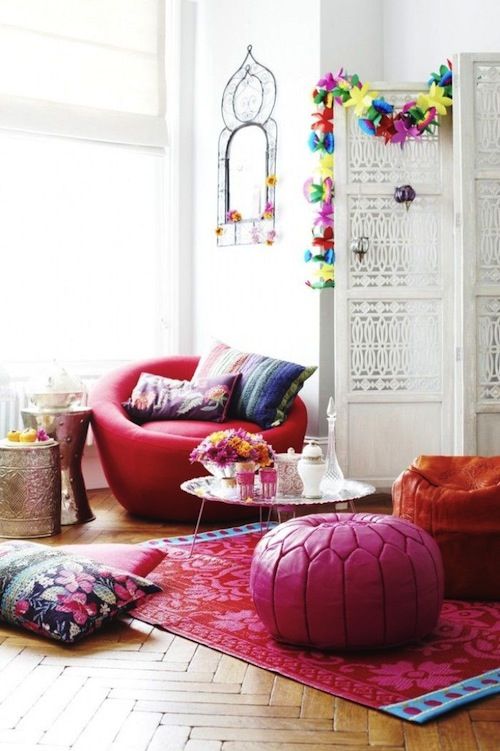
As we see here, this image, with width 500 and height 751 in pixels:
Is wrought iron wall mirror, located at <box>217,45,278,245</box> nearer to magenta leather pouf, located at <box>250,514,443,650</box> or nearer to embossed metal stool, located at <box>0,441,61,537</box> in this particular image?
embossed metal stool, located at <box>0,441,61,537</box>

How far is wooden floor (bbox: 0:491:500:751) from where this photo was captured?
2408mm

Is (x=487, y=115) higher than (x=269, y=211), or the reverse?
(x=487, y=115)

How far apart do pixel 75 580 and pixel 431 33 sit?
3.97 metres

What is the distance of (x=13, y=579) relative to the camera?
3.44m

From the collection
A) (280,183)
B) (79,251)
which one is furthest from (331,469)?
(79,251)

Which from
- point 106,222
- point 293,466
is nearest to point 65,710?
point 293,466

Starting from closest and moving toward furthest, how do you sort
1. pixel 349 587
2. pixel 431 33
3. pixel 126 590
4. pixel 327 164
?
pixel 349 587 → pixel 126 590 → pixel 327 164 → pixel 431 33

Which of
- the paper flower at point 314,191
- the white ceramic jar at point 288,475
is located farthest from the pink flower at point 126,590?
the paper flower at point 314,191

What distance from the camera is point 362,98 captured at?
5.35 m

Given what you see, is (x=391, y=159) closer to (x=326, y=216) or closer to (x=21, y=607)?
(x=326, y=216)

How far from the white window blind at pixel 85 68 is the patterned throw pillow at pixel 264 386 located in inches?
72.4

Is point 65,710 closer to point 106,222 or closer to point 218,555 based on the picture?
point 218,555

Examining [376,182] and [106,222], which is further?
[106,222]

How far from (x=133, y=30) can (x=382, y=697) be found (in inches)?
193
